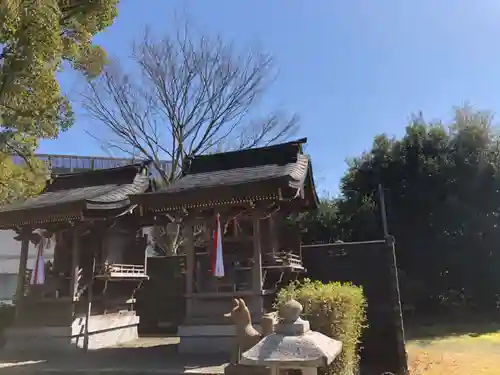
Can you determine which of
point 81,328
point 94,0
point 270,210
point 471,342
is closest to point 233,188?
point 270,210

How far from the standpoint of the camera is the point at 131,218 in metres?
12.3

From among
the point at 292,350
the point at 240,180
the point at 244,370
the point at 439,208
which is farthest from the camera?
the point at 439,208

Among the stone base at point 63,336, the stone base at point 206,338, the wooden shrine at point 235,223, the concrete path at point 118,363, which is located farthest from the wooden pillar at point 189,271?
the stone base at point 63,336

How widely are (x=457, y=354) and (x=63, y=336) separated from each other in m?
9.53

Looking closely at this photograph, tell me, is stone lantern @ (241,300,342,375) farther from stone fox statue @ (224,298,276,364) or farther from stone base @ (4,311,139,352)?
stone base @ (4,311,139,352)

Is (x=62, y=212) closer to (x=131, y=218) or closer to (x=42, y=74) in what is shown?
(x=131, y=218)

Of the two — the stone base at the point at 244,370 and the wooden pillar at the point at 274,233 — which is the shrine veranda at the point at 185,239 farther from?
the stone base at the point at 244,370

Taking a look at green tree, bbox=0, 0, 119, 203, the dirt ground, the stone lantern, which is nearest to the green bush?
the stone lantern

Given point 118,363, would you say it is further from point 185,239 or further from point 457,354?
point 457,354

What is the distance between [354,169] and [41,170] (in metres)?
14.8

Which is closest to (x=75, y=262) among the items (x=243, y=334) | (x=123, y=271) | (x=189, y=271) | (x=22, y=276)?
(x=123, y=271)

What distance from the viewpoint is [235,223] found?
430 inches

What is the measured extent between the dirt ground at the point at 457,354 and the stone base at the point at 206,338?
385cm

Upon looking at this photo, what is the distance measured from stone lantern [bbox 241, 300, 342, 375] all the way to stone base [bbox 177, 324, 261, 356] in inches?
225
